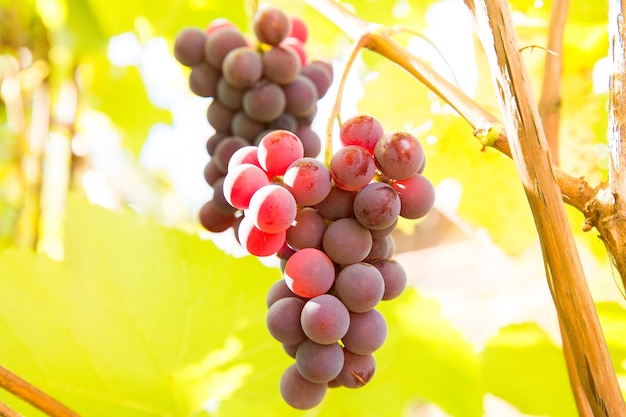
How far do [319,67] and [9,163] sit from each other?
1188 mm

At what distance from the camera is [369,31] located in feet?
1.76

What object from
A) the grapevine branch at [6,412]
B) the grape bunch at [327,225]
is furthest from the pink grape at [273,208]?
the grapevine branch at [6,412]

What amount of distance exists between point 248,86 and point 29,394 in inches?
15.6

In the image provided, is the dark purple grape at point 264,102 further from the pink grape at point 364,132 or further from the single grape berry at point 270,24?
the pink grape at point 364,132

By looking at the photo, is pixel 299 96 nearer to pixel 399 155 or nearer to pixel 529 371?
pixel 399 155

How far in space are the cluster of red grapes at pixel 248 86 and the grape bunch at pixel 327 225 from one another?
225mm

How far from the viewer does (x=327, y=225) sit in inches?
19.9

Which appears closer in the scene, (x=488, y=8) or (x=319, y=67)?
(x=488, y=8)

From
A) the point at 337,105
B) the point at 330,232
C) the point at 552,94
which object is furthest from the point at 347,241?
the point at 552,94

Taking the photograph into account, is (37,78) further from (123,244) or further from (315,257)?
(315,257)

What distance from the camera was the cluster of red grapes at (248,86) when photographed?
714 mm

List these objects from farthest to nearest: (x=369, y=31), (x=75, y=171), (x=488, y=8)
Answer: (x=75, y=171) → (x=369, y=31) → (x=488, y=8)

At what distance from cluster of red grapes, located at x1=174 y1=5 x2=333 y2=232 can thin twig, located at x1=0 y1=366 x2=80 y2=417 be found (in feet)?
0.93

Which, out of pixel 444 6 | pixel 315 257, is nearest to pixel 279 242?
pixel 315 257
